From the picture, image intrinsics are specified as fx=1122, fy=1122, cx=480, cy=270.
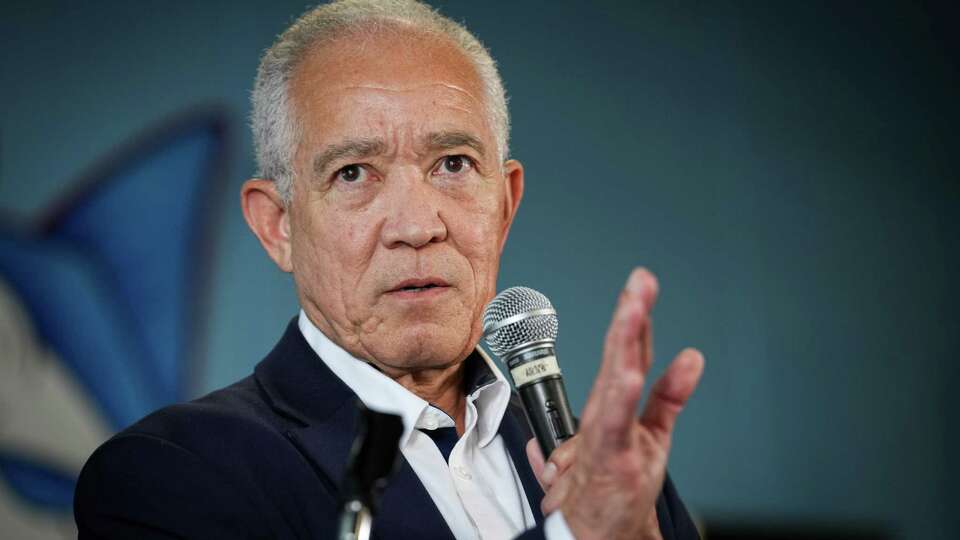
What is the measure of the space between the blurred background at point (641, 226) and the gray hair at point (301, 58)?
1473 mm

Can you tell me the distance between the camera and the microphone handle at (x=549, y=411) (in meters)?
1.72

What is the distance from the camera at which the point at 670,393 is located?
1480 mm

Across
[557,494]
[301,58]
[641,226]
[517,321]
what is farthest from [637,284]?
[641,226]

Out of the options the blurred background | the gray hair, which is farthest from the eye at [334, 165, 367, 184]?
the blurred background

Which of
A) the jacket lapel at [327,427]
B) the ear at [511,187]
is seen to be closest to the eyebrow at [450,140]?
the ear at [511,187]

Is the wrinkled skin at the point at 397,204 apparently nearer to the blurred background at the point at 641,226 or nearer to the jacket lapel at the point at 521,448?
the jacket lapel at the point at 521,448

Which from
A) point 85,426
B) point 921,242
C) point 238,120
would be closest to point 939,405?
point 921,242

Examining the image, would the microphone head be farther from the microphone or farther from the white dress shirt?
the white dress shirt

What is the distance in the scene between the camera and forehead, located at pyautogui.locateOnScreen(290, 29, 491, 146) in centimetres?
209

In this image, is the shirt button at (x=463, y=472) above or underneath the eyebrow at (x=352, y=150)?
underneath

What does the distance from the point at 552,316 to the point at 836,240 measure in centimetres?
312

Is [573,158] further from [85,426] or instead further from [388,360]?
[388,360]

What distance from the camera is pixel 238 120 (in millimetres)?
3707

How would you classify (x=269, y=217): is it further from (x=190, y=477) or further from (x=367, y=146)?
(x=190, y=477)
